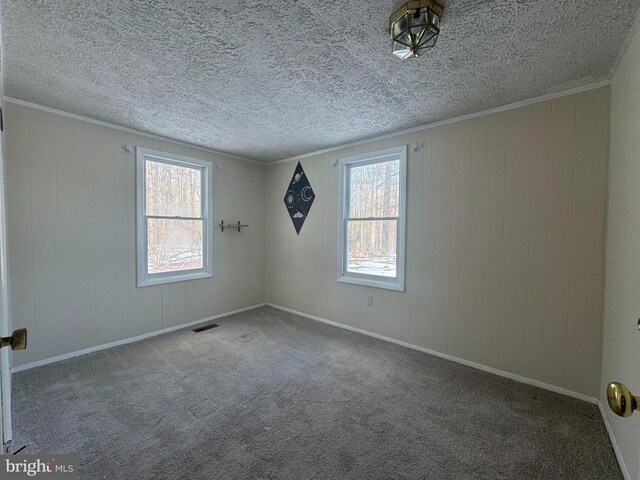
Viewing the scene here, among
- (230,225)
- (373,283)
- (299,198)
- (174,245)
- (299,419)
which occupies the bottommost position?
(299,419)

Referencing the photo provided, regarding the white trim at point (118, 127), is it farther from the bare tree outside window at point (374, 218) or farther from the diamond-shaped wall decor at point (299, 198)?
the bare tree outside window at point (374, 218)

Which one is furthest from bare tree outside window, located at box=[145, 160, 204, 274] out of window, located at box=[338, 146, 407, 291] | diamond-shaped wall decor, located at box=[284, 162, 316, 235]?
window, located at box=[338, 146, 407, 291]

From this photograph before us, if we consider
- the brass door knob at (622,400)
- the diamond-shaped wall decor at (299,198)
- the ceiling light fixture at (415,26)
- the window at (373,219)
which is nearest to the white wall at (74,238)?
the diamond-shaped wall decor at (299,198)

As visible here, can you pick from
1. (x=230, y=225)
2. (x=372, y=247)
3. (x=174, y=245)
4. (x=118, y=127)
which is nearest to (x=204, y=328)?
(x=174, y=245)

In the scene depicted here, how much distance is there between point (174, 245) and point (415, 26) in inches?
139

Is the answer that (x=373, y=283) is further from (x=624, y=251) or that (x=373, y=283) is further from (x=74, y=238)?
(x=74, y=238)

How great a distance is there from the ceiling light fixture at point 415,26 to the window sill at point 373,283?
2329 mm

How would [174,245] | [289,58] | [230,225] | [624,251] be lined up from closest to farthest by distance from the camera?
[624,251] < [289,58] < [174,245] < [230,225]

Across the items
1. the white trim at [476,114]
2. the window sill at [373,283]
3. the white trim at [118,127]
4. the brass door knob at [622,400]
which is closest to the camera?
the brass door knob at [622,400]

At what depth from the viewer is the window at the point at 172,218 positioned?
11.0ft

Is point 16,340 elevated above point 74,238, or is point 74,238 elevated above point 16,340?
A: point 74,238

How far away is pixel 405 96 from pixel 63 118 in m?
3.33

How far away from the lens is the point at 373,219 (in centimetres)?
353

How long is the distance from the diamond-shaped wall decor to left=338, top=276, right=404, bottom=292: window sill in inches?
44.0
